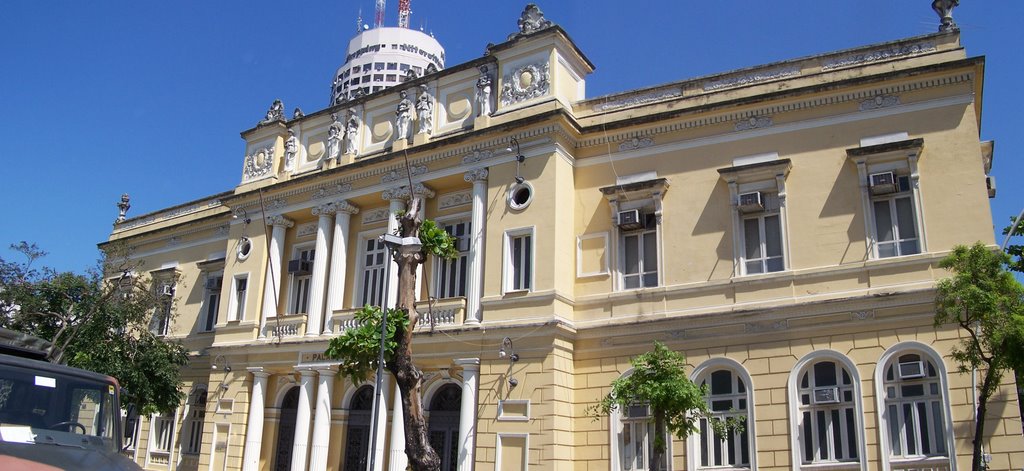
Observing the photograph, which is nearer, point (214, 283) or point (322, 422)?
point (322, 422)

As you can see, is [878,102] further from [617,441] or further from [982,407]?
[617,441]

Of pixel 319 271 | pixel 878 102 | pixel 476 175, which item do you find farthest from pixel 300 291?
pixel 878 102

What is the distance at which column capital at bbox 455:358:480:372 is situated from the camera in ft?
63.1

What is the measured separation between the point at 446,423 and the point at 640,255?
6311mm

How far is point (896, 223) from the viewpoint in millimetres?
16750

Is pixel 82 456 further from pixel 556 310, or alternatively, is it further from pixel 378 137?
pixel 378 137

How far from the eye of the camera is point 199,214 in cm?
2962

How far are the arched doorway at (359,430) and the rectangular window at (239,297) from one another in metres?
5.09

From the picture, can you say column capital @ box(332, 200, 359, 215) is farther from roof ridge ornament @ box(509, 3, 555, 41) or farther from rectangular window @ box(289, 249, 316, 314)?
roof ridge ornament @ box(509, 3, 555, 41)

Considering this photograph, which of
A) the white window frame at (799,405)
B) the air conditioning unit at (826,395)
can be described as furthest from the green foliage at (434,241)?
the air conditioning unit at (826,395)

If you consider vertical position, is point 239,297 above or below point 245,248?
below

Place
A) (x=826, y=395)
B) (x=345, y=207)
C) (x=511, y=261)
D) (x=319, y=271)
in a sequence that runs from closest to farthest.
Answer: (x=826, y=395)
(x=511, y=261)
(x=319, y=271)
(x=345, y=207)

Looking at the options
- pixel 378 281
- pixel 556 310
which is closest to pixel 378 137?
pixel 378 281

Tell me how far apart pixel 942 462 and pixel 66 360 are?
72.2ft
